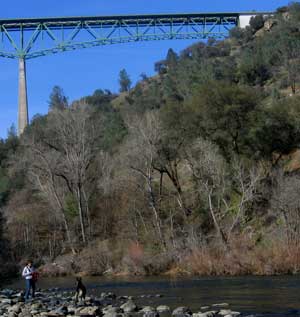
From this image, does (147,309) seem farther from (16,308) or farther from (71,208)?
(71,208)

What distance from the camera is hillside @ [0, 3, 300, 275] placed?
4638 centimetres

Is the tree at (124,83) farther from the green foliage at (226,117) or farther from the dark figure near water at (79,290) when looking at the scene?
the dark figure near water at (79,290)

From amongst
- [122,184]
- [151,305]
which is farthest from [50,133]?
[151,305]

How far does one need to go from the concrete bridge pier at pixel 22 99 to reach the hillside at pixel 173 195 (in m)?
25.7

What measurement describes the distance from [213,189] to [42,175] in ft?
63.2

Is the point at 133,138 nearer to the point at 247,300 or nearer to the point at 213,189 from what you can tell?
the point at 213,189

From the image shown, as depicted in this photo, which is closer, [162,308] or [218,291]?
[162,308]

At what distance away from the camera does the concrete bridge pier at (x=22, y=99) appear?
318 feet

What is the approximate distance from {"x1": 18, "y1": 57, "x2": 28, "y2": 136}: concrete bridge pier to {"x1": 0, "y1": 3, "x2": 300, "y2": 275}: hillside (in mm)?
25728

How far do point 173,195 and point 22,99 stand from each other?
1826 inches

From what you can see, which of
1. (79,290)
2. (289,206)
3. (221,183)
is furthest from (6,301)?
(221,183)

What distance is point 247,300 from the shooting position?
27375mm

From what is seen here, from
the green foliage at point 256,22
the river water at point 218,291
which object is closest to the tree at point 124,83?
the green foliage at point 256,22

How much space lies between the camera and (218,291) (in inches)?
1255
